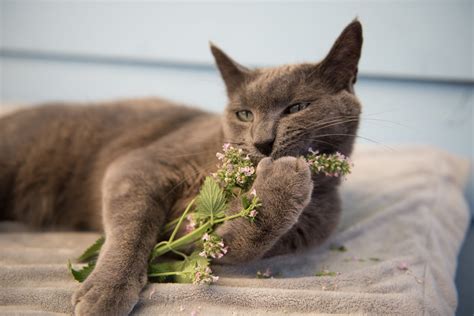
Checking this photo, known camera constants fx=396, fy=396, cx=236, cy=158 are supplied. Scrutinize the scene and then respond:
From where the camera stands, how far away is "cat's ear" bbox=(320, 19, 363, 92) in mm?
1034

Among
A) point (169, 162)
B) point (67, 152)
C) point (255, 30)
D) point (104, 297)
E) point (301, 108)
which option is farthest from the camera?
point (255, 30)

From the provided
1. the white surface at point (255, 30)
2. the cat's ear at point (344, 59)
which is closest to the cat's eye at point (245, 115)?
the cat's ear at point (344, 59)

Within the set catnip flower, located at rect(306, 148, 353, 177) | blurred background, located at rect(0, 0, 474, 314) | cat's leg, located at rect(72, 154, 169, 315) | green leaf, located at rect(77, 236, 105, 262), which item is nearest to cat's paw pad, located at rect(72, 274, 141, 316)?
cat's leg, located at rect(72, 154, 169, 315)

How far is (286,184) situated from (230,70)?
50 centimetres

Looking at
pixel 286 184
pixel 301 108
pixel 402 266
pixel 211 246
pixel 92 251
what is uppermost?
pixel 301 108

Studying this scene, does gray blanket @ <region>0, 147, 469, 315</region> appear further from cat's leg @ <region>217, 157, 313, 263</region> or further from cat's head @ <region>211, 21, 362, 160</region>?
cat's head @ <region>211, 21, 362, 160</region>

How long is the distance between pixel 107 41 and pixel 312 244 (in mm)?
2034

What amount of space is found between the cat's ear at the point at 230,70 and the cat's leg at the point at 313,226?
412 millimetres

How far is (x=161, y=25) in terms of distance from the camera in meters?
2.42

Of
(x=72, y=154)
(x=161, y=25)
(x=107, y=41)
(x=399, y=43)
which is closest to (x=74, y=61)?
(x=107, y=41)

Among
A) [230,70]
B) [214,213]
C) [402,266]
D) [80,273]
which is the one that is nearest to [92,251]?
[80,273]

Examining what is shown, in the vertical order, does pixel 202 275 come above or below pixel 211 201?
below

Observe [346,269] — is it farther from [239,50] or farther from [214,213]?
[239,50]

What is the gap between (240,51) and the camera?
2215mm
